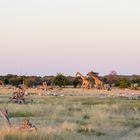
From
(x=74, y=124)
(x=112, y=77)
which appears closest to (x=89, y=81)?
(x=112, y=77)

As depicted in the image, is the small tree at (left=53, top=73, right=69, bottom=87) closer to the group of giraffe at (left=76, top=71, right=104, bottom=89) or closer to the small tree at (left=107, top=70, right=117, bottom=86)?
the group of giraffe at (left=76, top=71, right=104, bottom=89)

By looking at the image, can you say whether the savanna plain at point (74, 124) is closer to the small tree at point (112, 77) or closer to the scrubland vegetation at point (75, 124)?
the scrubland vegetation at point (75, 124)

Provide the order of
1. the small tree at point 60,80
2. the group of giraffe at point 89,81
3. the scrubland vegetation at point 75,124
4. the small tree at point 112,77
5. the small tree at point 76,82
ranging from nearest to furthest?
the scrubland vegetation at point 75,124
the group of giraffe at point 89,81
the small tree at point 60,80
the small tree at point 76,82
the small tree at point 112,77

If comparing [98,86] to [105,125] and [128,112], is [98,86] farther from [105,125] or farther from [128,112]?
[105,125]

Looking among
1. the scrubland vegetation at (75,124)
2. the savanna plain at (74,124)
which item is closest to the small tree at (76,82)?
the savanna plain at (74,124)

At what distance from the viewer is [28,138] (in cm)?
1709

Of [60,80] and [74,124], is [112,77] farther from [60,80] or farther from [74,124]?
[74,124]

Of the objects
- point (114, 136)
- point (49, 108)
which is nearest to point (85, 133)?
point (114, 136)

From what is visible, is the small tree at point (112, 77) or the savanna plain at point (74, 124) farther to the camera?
the small tree at point (112, 77)

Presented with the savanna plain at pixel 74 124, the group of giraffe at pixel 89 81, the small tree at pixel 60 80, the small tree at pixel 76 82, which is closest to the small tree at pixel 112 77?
the small tree at pixel 76 82

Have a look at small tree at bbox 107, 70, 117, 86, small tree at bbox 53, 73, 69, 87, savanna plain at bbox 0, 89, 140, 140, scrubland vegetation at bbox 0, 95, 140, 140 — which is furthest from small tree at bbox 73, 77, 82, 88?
scrubland vegetation at bbox 0, 95, 140, 140

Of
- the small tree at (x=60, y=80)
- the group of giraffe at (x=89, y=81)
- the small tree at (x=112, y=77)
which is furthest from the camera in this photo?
the small tree at (x=112, y=77)

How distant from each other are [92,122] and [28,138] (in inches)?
341

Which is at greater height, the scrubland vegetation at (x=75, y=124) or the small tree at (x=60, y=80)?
the small tree at (x=60, y=80)
